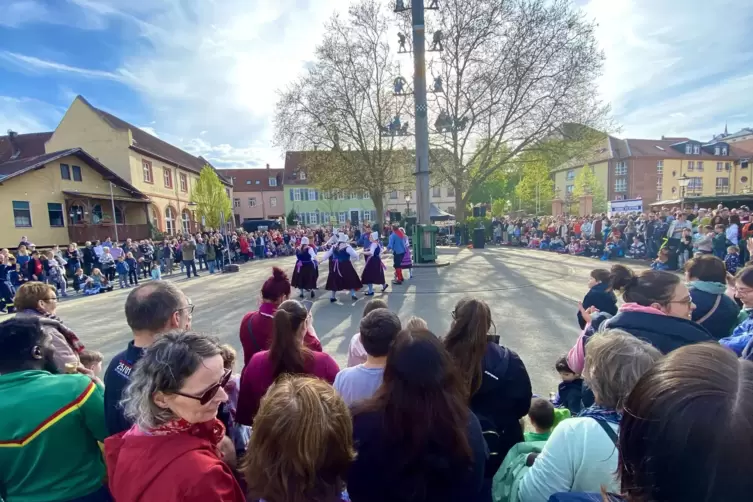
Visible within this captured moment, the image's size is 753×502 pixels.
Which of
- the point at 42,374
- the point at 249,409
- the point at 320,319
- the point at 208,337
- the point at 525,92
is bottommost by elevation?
the point at 320,319

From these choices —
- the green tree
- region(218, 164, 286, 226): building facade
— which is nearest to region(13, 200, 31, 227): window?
the green tree

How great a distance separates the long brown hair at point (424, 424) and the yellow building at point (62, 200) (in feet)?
88.5

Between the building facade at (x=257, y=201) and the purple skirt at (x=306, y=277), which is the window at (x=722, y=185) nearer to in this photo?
the building facade at (x=257, y=201)

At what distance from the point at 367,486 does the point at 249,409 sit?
1247mm

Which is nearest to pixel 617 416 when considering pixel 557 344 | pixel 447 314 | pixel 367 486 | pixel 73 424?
pixel 367 486

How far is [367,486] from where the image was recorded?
1.66m

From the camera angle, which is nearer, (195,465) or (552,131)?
(195,465)

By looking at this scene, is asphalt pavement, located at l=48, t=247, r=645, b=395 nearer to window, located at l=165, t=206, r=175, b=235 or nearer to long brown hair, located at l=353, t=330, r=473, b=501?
long brown hair, located at l=353, t=330, r=473, b=501

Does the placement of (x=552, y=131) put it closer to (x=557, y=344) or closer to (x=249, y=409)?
(x=557, y=344)

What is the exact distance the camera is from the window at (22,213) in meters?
21.6

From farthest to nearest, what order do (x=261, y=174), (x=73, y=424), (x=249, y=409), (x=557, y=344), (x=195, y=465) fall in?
(x=261, y=174) → (x=557, y=344) → (x=249, y=409) → (x=73, y=424) → (x=195, y=465)

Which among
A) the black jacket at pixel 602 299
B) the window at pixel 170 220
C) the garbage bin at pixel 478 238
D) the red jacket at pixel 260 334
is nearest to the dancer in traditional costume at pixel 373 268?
the black jacket at pixel 602 299

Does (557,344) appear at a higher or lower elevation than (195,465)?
lower

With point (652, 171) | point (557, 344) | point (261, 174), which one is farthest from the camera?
point (261, 174)
